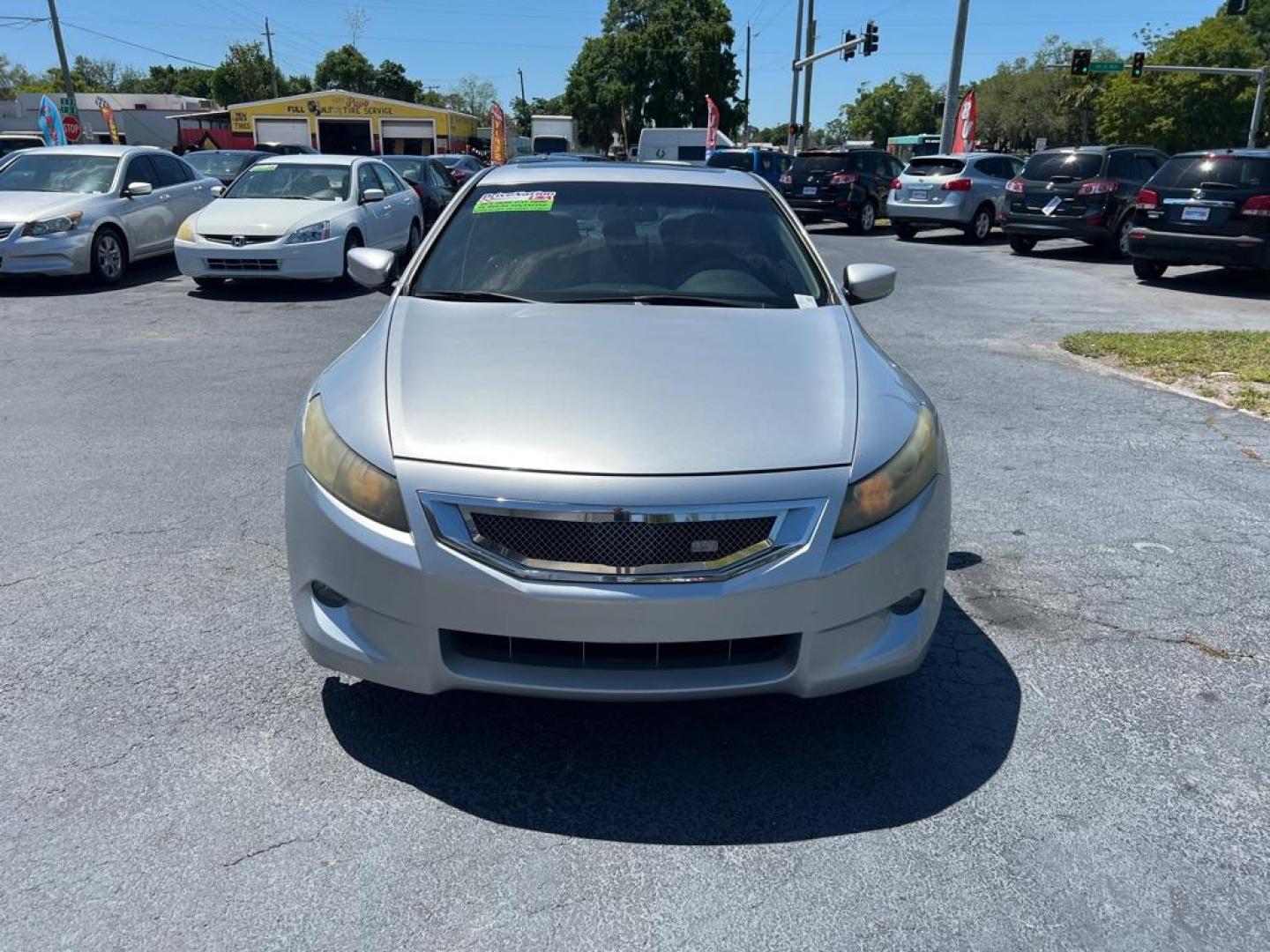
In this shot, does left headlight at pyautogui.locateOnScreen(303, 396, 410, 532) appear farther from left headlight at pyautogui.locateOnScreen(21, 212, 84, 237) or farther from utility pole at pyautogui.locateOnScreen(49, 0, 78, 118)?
utility pole at pyautogui.locateOnScreen(49, 0, 78, 118)

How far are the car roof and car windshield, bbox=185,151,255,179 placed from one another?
16.1 m

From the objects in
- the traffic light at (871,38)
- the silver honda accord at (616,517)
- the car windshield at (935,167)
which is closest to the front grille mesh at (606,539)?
the silver honda accord at (616,517)

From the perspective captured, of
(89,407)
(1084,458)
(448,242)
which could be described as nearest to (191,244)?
(89,407)

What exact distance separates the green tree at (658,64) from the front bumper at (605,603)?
66.7 metres

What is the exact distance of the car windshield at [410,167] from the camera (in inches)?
663

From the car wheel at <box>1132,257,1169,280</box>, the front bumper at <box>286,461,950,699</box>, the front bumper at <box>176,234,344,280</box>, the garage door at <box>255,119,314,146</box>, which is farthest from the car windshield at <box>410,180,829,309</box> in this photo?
the garage door at <box>255,119,314,146</box>

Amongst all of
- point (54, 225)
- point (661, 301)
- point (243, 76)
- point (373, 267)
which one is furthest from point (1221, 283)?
point (243, 76)

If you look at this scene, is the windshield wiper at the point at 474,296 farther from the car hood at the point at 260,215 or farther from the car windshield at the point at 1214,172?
the car windshield at the point at 1214,172

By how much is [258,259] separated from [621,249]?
25.6 ft

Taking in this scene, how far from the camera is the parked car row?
10547mm

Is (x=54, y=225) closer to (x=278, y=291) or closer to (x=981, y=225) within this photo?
(x=278, y=291)

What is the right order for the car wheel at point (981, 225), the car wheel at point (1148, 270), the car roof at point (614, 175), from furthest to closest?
the car wheel at point (981, 225), the car wheel at point (1148, 270), the car roof at point (614, 175)

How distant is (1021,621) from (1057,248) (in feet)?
52.4

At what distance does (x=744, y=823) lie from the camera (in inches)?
99.7
